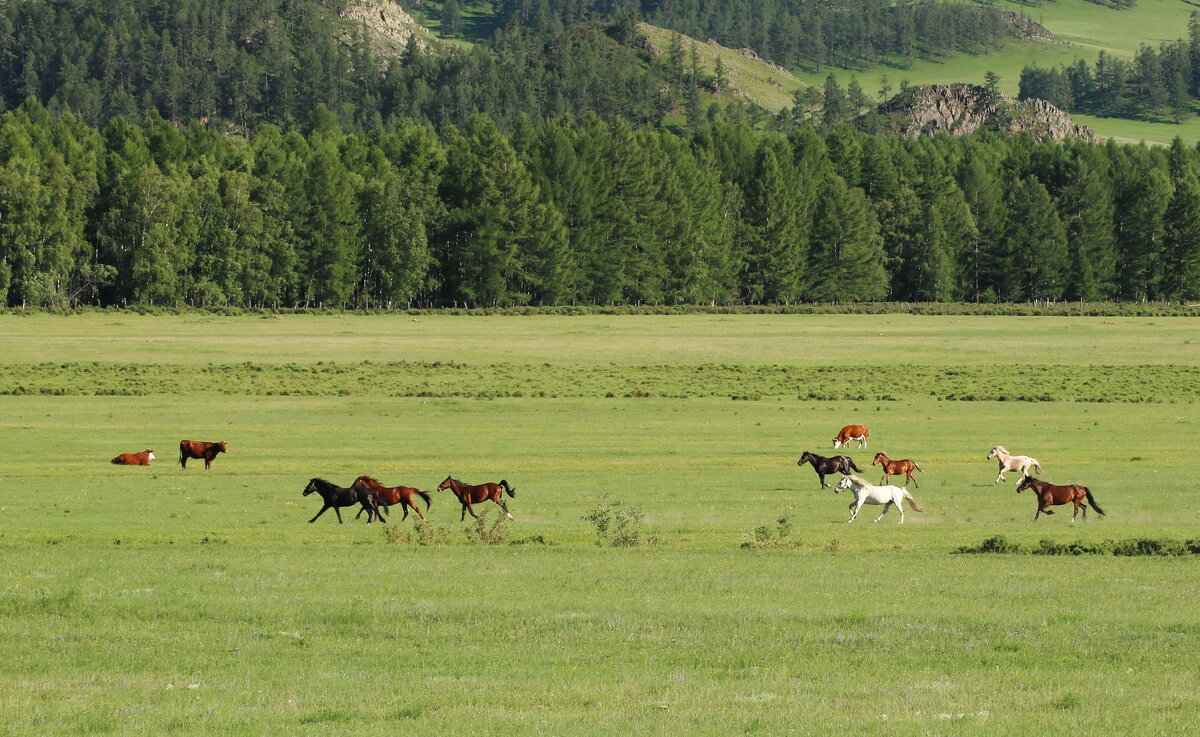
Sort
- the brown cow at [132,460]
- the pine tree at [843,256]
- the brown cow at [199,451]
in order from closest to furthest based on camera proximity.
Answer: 1. the brown cow at [132,460]
2. the brown cow at [199,451]
3. the pine tree at [843,256]

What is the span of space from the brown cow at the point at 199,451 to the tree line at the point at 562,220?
287 feet

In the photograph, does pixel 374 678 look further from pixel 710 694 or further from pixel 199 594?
pixel 199 594

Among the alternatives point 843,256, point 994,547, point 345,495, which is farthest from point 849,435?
point 843,256

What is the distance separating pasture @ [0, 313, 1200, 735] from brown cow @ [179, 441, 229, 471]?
58 centimetres

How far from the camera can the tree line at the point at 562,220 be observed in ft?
408

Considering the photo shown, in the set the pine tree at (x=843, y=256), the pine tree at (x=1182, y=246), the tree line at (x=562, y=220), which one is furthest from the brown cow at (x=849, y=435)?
the pine tree at (x=1182, y=246)

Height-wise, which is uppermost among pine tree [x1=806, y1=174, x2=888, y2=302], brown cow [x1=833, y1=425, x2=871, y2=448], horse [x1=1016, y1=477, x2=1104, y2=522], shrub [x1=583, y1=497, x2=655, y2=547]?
pine tree [x1=806, y1=174, x2=888, y2=302]

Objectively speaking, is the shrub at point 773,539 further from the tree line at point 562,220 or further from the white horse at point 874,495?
the tree line at point 562,220

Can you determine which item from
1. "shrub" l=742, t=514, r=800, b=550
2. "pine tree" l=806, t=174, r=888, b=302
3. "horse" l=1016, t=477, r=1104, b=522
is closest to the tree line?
"pine tree" l=806, t=174, r=888, b=302

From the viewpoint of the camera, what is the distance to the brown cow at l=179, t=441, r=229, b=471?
3728cm

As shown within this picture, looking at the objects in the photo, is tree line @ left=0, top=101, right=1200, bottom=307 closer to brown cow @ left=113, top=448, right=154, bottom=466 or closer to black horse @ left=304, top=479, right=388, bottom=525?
brown cow @ left=113, top=448, right=154, bottom=466

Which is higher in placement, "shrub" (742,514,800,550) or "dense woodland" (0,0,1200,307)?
"dense woodland" (0,0,1200,307)

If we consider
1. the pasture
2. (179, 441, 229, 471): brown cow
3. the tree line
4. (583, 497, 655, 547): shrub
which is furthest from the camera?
the tree line

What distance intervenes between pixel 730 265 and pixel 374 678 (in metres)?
132
